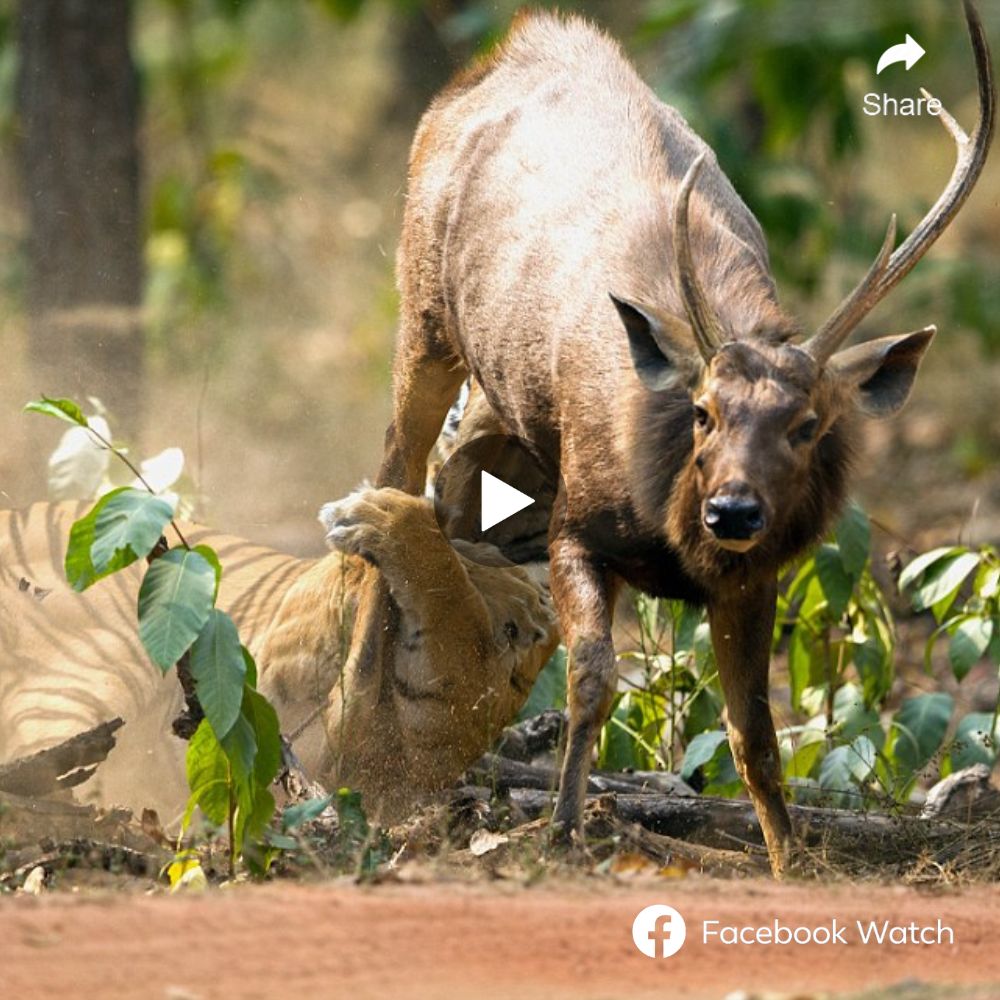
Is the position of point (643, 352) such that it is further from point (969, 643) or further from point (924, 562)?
point (969, 643)

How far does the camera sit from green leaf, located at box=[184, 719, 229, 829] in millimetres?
5996

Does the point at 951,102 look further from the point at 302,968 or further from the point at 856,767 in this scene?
the point at 302,968

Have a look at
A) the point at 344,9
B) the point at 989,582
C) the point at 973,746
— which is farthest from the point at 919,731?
the point at 344,9

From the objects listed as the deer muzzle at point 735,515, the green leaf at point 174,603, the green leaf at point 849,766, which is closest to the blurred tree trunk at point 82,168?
the green leaf at point 849,766

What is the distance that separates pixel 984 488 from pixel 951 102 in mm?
3697

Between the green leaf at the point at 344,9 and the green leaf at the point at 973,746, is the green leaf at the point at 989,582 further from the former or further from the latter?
the green leaf at the point at 344,9

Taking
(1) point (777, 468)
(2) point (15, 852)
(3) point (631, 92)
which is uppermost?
(3) point (631, 92)

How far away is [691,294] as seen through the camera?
6.05 m

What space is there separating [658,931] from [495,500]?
11.5 ft

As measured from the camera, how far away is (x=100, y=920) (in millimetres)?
4410

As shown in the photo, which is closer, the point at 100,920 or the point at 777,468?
the point at 100,920

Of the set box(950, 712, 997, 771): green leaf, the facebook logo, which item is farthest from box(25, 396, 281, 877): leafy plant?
box(950, 712, 997, 771): green leaf

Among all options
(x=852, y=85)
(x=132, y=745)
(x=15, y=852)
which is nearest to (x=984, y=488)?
(x=852, y=85)

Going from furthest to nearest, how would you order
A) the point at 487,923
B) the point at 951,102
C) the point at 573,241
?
the point at 951,102 → the point at 573,241 → the point at 487,923
